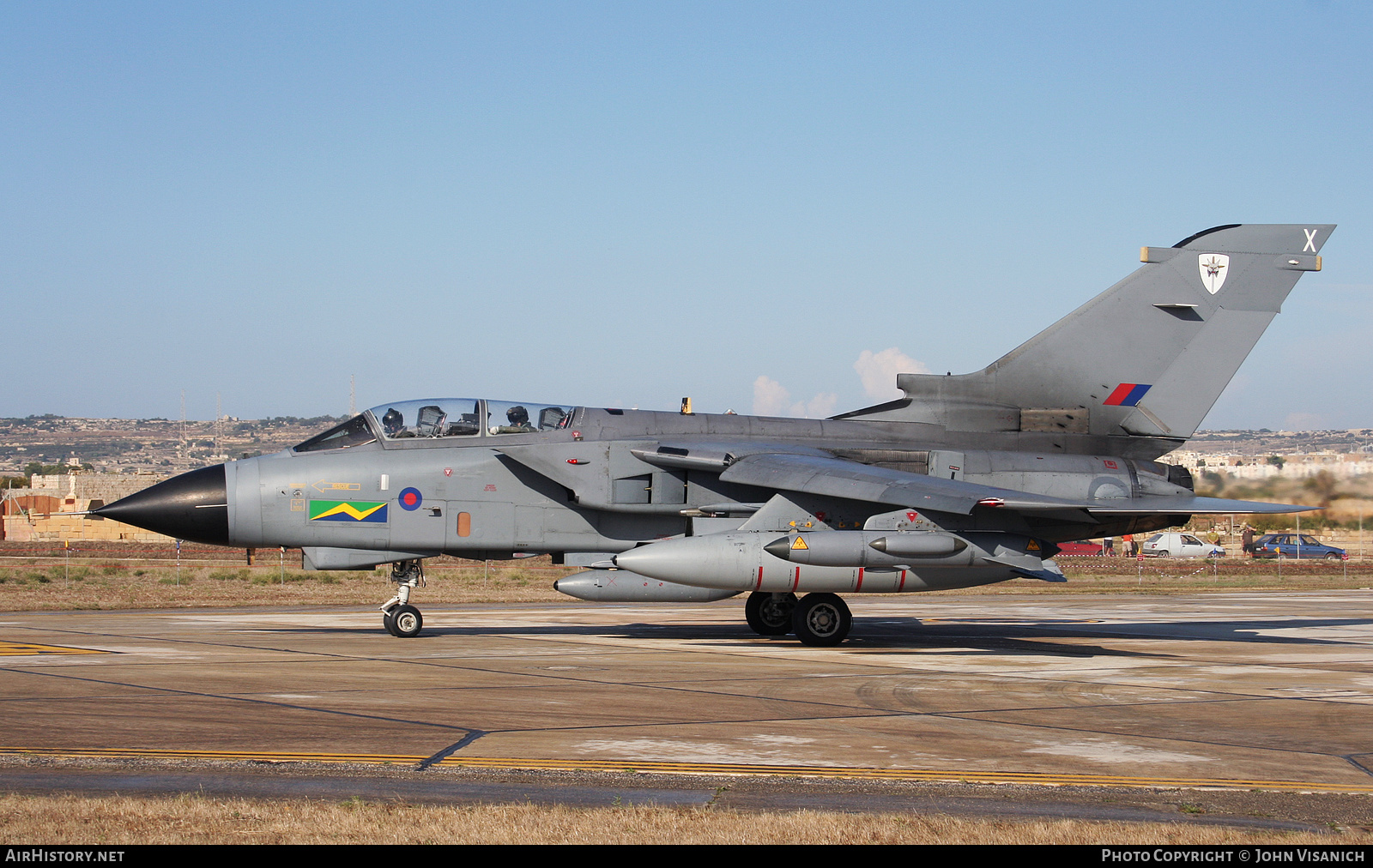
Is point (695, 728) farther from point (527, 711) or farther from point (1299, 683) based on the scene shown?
point (1299, 683)

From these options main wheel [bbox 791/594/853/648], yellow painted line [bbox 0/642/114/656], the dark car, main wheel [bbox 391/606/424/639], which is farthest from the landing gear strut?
the dark car

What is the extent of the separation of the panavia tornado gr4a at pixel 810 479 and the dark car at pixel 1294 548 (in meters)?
41.3

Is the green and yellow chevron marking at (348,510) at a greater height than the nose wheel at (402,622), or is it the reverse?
the green and yellow chevron marking at (348,510)

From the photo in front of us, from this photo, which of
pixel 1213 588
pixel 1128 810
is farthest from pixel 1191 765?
pixel 1213 588

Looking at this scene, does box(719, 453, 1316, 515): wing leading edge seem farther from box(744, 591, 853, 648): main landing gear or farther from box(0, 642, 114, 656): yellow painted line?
box(0, 642, 114, 656): yellow painted line

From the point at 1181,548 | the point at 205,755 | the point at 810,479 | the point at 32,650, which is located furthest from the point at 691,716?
the point at 1181,548

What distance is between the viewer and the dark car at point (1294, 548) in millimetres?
54719

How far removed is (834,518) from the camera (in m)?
15.4

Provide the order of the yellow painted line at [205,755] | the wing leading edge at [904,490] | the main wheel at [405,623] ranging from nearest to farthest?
the yellow painted line at [205,755], the wing leading edge at [904,490], the main wheel at [405,623]

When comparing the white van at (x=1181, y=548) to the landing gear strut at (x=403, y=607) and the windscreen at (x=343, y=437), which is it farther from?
the windscreen at (x=343, y=437)

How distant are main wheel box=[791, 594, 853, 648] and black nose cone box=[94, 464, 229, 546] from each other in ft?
25.3

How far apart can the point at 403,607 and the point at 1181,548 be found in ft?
158

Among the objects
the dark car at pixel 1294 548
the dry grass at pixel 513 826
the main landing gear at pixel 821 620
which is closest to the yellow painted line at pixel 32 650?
the dry grass at pixel 513 826

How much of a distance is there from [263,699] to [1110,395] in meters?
13.0
